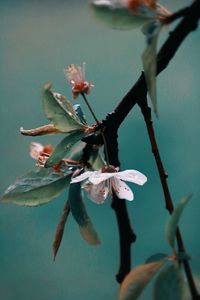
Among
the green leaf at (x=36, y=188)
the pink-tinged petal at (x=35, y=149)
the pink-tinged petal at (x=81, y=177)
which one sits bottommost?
the pink-tinged petal at (x=81, y=177)

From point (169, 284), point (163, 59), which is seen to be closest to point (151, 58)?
point (163, 59)

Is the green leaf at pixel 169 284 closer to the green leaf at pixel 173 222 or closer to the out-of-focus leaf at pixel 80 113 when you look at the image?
the green leaf at pixel 173 222

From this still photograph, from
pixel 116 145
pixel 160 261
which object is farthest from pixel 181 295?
pixel 116 145

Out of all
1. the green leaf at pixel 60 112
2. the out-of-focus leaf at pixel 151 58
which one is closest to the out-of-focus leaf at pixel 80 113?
the green leaf at pixel 60 112

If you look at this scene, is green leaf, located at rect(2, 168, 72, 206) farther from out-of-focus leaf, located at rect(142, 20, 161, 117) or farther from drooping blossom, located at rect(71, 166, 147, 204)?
out-of-focus leaf, located at rect(142, 20, 161, 117)

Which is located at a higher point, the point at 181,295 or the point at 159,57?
the point at 159,57

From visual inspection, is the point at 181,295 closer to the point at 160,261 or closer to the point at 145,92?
the point at 160,261
